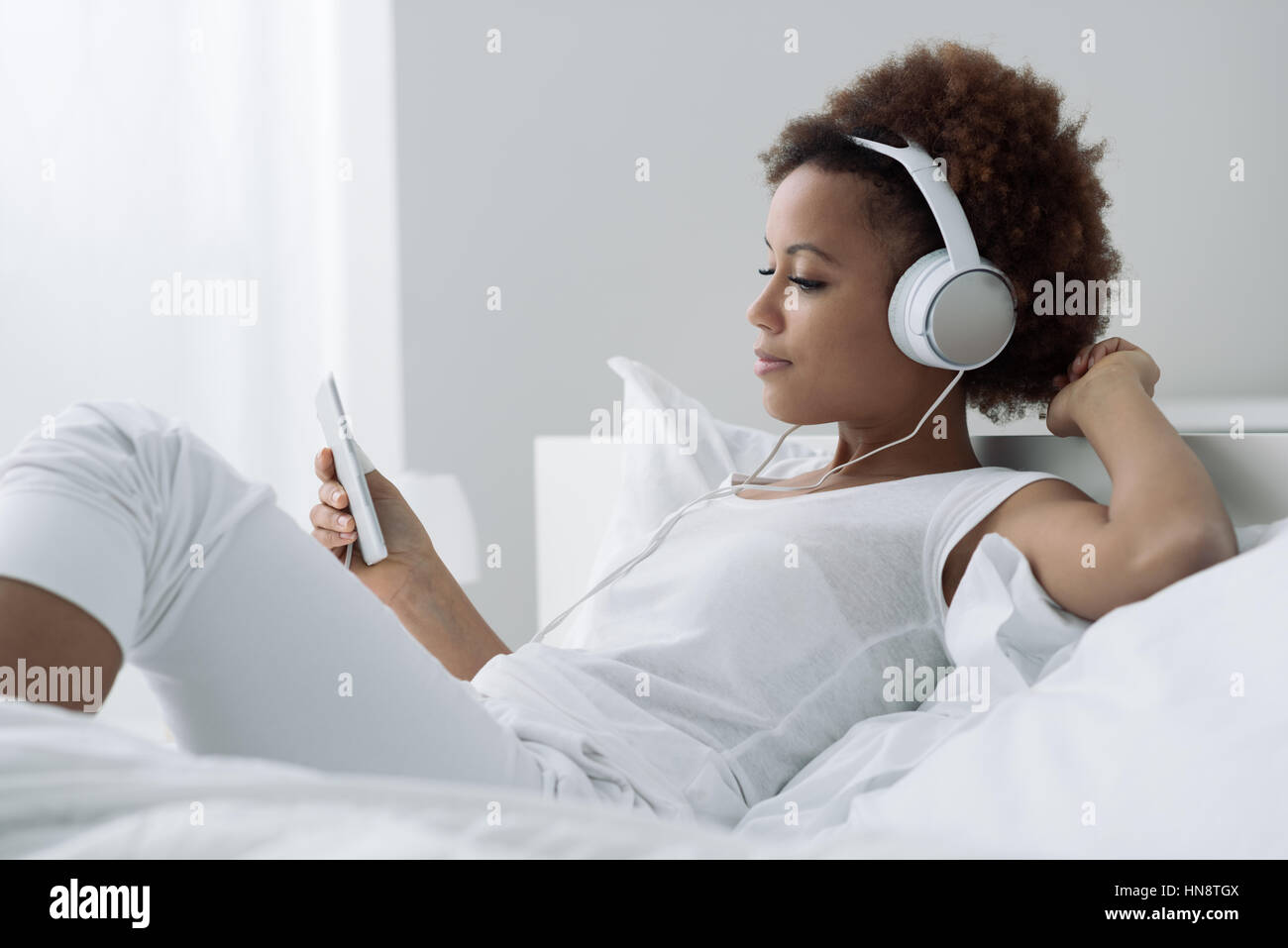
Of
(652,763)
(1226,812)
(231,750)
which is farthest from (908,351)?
(231,750)

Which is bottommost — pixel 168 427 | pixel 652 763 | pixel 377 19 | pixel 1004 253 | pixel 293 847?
pixel 652 763

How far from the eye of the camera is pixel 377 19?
1.88 meters

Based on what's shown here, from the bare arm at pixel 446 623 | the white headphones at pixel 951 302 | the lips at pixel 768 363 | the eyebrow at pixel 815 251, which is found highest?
the eyebrow at pixel 815 251

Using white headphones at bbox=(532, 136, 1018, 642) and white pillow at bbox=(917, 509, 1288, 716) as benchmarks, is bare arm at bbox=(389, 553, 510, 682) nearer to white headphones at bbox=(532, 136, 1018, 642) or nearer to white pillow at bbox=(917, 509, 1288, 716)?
white headphones at bbox=(532, 136, 1018, 642)

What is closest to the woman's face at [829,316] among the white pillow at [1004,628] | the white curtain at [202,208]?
the white pillow at [1004,628]

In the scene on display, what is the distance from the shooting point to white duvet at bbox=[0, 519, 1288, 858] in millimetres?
414

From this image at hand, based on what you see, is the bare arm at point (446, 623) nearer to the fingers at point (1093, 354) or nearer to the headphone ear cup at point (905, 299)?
the headphone ear cup at point (905, 299)

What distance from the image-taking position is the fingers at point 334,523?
1.11 metres

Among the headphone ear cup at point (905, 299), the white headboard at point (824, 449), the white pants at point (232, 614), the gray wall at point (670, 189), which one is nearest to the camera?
the white pants at point (232, 614)

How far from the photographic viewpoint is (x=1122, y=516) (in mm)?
772

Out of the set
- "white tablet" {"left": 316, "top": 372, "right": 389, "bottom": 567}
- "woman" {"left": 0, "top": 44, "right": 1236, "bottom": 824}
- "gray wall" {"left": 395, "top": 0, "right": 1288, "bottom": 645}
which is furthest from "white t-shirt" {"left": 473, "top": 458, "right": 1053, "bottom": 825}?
"gray wall" {"left": 395, "top": 0, "right": 1288, "bottom": 645}

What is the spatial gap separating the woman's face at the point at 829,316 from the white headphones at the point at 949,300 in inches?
1.3
